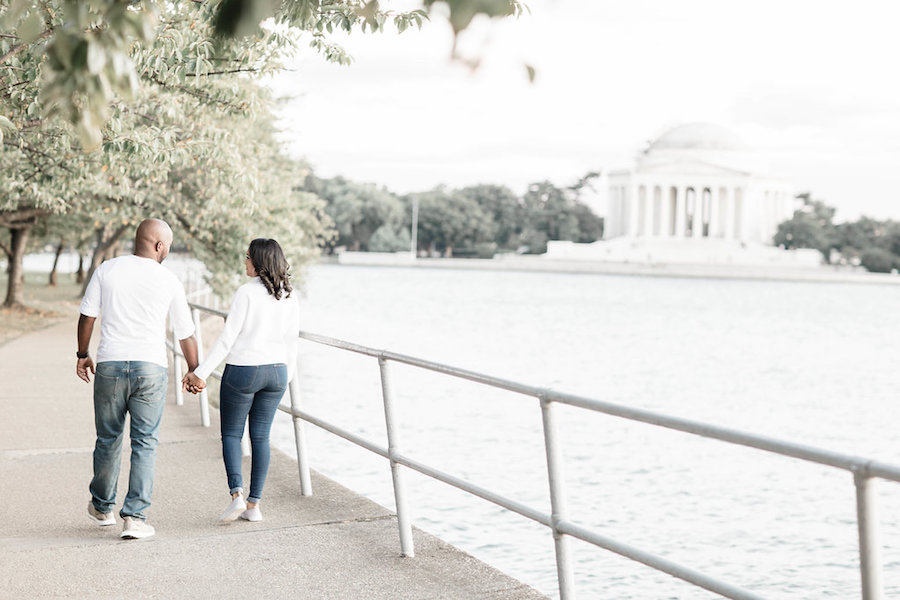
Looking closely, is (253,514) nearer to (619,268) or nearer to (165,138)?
(165,138)

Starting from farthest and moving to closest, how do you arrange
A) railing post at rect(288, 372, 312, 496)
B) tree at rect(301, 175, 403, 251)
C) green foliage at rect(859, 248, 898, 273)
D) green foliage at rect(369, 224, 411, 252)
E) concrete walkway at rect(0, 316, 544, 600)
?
green foliage at rect(369, 224, 411, 252)
tree at rect(301, 175, 403, 251)
green foliage at rect(859, 248, 898, 273)
railing post at rect(288, 372, 312, 496)
concrete walkway at rect(0, 316, 544, 600)

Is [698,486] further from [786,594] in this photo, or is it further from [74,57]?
[74,57]

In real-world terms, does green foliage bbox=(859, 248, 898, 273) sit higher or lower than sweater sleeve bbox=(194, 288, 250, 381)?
lower

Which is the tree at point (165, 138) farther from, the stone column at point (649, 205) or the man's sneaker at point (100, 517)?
the stone column at point (649, 205)

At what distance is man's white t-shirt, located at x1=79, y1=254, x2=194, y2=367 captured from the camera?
6.25 m

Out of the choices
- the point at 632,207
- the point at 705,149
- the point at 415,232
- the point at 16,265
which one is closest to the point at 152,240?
the point at 16,265

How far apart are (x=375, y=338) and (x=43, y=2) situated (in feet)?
141

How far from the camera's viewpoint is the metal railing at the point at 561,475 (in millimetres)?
3314

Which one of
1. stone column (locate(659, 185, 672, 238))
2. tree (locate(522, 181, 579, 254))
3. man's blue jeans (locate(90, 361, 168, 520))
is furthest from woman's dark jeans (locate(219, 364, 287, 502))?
tree (locate(522, 181, 579, 254))

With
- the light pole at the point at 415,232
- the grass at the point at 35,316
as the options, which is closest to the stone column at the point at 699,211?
the light pole at the point at 415,232

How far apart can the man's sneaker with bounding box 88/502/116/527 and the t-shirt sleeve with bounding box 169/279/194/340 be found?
1141mm

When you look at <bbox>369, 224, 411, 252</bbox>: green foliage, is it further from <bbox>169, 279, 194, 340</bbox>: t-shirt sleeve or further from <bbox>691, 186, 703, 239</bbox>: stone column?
<bbox>169, 279, 194, 340</bbox>: t-shirt sleeve

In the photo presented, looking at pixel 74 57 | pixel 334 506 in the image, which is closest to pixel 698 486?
pixel 334 506

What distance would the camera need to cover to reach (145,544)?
6.32 meters
